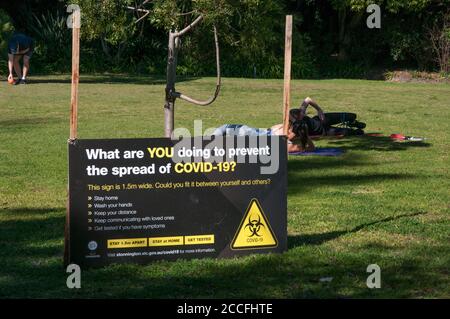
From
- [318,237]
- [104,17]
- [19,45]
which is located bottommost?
[318,237]

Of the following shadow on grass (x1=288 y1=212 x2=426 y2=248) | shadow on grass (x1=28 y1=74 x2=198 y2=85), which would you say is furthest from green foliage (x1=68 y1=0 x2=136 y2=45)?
shadow on grass (x1=28 y1=74 x2=198 y2=85)

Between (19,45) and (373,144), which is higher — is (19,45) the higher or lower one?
the higher one

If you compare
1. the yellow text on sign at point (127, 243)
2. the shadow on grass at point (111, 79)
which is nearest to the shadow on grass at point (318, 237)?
the yellow text on sign at point (127, 243)

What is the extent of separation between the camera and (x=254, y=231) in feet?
26.9

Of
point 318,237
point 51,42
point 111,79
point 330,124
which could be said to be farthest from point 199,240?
point 51,42

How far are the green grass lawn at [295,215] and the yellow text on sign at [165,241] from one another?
0.17m

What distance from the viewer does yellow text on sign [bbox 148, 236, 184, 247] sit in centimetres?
789

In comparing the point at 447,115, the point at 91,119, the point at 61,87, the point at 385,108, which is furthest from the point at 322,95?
the point at 91,119

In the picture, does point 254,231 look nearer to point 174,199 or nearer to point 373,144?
point 174,199

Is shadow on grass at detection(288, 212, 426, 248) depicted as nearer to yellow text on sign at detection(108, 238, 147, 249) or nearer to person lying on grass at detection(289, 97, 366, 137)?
yellow text on sign at detection(108, 238, 147, 249)

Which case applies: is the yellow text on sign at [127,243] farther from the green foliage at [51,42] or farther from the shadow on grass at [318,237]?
the green foliage at [51,42]

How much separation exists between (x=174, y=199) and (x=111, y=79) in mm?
26750

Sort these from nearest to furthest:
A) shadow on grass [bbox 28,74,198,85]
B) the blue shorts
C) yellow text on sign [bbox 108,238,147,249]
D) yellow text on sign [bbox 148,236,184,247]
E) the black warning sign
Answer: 1. the black warning sign
2. yellow text on sign [bbox 108,238,147,249]
3. yellow text on sign [bbox 148,236,184,247]
4. the blue shorts
5. shadow on grass [bbox 28,74,198,85]

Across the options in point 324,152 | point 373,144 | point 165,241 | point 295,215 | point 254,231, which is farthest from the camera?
point 373,144
